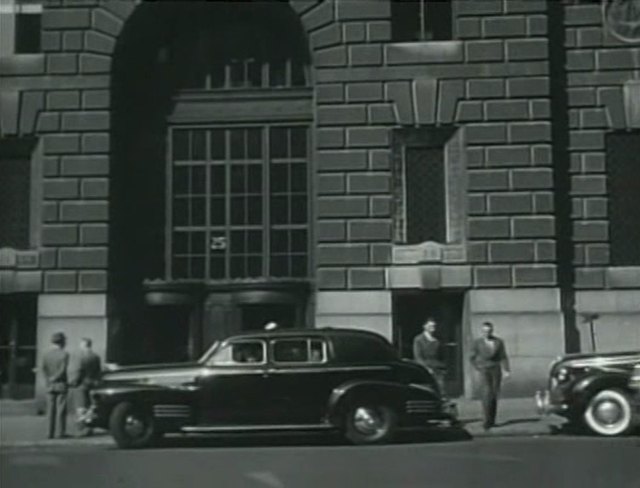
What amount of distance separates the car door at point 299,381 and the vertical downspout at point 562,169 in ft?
2.64

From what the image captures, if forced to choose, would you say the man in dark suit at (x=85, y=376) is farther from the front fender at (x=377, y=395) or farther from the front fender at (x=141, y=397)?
the front fender at (x=377, y=395)

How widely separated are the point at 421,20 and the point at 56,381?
175 cm

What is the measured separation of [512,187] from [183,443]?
137 centimetres

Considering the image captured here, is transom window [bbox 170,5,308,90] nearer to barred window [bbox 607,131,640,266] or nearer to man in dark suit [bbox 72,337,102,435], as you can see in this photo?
man in dark suit [bbox 72,337,102,435]

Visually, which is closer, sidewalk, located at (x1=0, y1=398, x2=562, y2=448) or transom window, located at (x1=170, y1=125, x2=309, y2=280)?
sidewalk, located at (x1=0, y1=398, x2=562, y2=448)

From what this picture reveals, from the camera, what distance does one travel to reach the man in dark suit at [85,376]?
3111mm

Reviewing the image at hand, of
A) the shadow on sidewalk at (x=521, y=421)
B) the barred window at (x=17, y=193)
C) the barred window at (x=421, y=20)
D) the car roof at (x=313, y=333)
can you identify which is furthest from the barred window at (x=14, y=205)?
the shadow on sidewalk at (x=521, y=421)

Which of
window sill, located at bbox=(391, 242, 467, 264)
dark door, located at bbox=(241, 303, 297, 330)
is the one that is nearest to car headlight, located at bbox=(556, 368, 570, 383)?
window sill, located at bbox=(391, 242, 467, 264)

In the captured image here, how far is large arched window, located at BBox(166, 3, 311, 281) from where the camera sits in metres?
3.31

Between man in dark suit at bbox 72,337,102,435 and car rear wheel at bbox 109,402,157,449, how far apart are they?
3.7 inches

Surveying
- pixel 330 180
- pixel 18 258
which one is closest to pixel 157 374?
pixel 18 258

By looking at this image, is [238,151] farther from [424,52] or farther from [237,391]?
[237,391]

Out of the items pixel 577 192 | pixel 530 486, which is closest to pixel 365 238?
pixel 577 192

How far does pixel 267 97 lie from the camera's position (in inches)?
136
